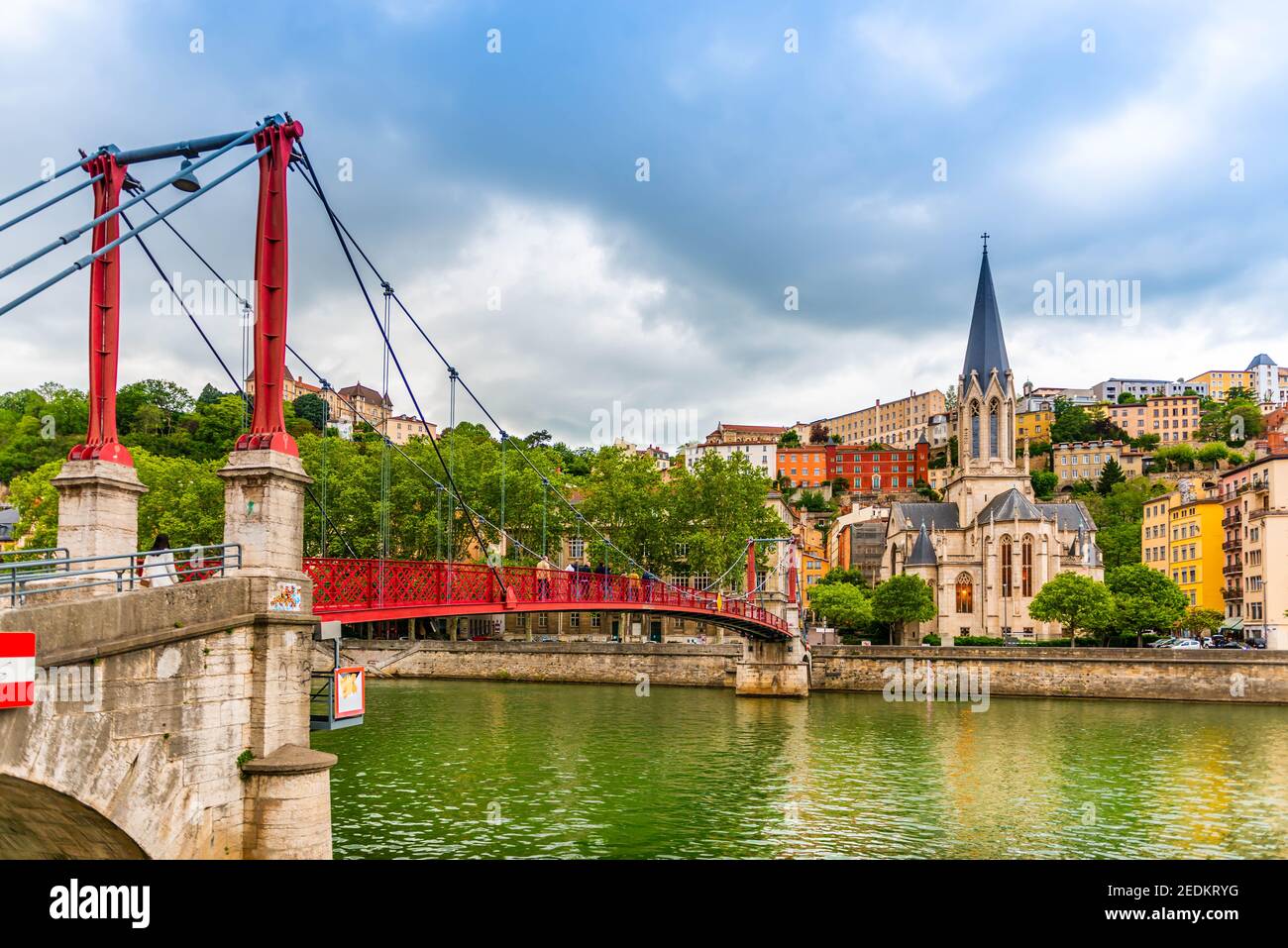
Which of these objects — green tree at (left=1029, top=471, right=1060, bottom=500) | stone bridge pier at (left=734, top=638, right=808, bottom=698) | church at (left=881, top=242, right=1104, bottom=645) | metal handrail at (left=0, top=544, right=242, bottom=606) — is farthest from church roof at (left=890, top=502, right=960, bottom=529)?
metal handrail at (left=0, top=544, right=242, bottom=606)

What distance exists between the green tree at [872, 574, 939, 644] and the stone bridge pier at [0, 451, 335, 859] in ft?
164

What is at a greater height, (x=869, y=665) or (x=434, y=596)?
(x=434, y=596)

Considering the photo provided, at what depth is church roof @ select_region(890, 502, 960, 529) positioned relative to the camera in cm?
7219

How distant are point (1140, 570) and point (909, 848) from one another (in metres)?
39.0

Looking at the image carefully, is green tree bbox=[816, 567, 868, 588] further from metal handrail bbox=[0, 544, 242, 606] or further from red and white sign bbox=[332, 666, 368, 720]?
metal handrail bbox=[0, 544, 242, 606]

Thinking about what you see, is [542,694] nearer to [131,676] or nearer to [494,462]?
[494,462]

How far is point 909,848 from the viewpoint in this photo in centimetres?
1612

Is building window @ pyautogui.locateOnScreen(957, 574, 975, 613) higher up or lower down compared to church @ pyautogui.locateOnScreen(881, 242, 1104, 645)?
lower down

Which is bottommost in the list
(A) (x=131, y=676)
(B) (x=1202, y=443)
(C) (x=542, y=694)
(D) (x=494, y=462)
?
(C) (x=542, y=694)

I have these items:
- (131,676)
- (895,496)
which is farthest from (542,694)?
(895,496)

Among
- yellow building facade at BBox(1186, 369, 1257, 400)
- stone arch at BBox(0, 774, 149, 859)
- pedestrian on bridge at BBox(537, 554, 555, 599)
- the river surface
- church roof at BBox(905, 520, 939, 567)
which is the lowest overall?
the river surface

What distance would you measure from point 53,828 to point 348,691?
3204 millimetres

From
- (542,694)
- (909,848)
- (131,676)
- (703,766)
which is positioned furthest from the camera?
(542,694)
